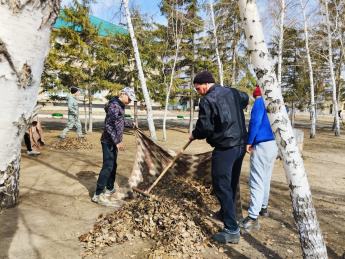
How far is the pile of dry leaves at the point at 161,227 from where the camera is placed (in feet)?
9.74

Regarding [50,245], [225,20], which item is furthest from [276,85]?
[225,20]

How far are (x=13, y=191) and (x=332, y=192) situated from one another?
19.6 ft

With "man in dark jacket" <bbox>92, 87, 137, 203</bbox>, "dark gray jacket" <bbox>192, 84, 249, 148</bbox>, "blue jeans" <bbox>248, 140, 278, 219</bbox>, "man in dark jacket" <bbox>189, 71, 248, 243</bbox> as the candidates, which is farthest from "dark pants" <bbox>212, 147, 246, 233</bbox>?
"man in dark jacket" <bbox>92, 87, 137, 203</bbox>

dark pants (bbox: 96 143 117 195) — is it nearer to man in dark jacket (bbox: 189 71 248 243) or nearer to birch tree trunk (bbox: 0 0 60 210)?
man in dark jacket (bbox: 189 71 248 243)

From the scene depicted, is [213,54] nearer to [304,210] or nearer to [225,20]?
[225,20]

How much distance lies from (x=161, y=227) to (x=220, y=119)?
1.59 metres

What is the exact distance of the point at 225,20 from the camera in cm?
1388

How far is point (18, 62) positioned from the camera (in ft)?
3.34

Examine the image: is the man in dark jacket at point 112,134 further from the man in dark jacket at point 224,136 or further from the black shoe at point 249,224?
the black shoe at point 249,224

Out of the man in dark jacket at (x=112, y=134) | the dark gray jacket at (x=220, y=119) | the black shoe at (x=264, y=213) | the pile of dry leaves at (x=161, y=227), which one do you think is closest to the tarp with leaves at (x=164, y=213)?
the pile of dry leaves at (x=161, y=227)

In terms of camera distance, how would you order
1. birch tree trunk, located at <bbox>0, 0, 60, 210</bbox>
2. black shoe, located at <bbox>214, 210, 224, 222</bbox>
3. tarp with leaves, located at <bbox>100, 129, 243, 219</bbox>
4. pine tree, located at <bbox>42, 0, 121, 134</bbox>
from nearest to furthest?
birch tree trunk, located at <bbox>0, 0, 60, 210</bbox>
black shoe, located at <bbox>214, 210, 224, 222</bbox>
tarp with leaves, located at <bbox>100, 129, 243, 219</bbox>
pine tree, located at <bbox>42, 0, 121, 134</bbox>

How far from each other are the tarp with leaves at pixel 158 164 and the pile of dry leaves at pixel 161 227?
0.58 metres

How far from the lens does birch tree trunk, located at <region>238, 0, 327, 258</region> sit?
7.62 feet

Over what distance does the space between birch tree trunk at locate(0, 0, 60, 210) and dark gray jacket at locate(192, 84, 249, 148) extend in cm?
216
